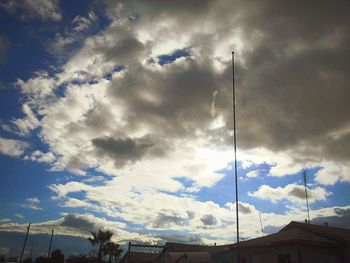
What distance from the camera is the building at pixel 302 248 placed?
29344 mm

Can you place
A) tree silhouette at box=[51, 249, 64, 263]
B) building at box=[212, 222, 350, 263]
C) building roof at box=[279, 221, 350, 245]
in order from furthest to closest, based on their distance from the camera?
1. tree silhouette at box=[51, 249, 64, 263]
2. building roof at box=[279, 221, 350, 245]
3. building at box=[212, 222, 350, 263]

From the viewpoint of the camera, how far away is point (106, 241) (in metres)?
58.2

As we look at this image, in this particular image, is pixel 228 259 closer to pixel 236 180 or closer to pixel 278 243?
pixel 278 243

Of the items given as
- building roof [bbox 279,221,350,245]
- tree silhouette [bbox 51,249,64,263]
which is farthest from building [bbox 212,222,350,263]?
tree silhouette [bbox 51,249,64,263]

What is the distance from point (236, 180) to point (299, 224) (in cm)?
1874

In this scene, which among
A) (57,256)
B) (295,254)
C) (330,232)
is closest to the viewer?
(295,254)

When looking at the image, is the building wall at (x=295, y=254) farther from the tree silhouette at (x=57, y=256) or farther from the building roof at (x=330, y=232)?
the tree silhouette at (x=57, y=256)

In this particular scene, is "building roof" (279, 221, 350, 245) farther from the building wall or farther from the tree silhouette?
the tree silhouette

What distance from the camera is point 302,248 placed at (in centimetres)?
2939

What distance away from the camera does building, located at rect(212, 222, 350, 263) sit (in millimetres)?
29344

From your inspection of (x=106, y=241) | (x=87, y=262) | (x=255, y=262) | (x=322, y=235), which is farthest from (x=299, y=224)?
(x=87, y=262)

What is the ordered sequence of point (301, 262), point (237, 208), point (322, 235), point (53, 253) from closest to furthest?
1. point (237, 208)
2. point (301, 262)
3. point (322, 235)
4. point (53, 253)

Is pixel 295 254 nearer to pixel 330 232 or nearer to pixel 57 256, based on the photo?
pixel 330 232

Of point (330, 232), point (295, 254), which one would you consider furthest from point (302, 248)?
point (330, 232)
